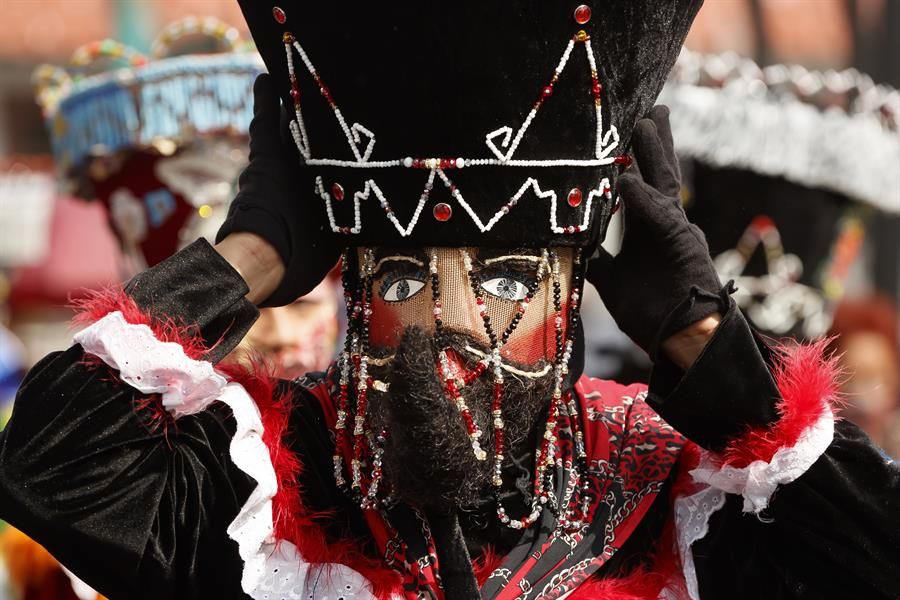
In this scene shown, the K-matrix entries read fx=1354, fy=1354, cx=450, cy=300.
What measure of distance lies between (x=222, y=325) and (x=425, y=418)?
0.40m

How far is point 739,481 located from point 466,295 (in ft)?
1.73

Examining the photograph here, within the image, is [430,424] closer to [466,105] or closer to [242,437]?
[242,437]

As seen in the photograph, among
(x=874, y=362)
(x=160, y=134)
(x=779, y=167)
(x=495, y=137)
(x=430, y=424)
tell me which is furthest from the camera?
(x=874, y=362)

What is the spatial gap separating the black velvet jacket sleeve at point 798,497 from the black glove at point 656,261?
0.07 m

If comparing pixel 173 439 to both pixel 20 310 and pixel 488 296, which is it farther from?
pixel 20 310

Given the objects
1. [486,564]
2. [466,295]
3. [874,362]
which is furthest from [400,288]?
[874,362]

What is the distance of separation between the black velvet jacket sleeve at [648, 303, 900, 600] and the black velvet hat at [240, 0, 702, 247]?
0.31 meters

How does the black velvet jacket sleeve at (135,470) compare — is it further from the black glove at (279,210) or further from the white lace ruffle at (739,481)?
the white lace ruffle at (739,481)

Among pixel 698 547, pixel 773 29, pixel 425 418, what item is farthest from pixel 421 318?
pixel 773 29

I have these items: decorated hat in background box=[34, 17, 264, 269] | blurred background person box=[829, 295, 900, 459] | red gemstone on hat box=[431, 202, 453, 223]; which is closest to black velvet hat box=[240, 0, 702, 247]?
red gemstone on hat box=[431, 202, 453, 223]

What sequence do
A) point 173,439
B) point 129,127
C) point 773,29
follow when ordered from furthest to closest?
point 773,29
point 129,127
point 173,439

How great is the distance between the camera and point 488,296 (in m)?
2.21

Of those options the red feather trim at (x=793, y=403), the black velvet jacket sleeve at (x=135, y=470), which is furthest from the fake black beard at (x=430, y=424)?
the red feather trim at (x=793, y=403)

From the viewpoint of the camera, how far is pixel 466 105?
2.09 meters
